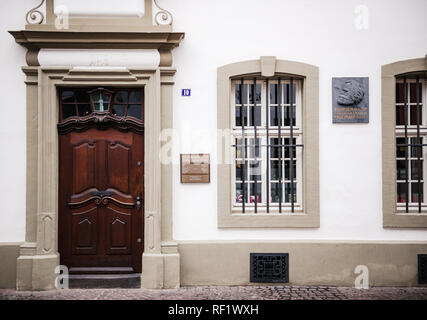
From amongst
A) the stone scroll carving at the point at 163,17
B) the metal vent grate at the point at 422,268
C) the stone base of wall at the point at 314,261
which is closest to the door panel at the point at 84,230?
the stone base of wall at the point at 314,261

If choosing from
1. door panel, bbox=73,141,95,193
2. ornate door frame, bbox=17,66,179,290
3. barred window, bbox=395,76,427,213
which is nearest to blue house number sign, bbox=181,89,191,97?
ornate door frame, bbox=17,66,179,290

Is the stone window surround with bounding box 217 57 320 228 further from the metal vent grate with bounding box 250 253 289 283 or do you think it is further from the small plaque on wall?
the metal vent grate with bounding box 250 253 289 283

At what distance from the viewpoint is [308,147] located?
18.9 feet

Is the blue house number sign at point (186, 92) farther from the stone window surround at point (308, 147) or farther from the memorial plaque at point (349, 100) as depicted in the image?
the memorial plaque at point (349, 100)

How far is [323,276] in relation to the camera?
18.6 ft

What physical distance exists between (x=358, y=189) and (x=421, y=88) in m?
1.94

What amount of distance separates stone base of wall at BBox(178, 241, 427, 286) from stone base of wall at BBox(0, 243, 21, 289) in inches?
98.0

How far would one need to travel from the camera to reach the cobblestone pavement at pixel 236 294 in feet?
17.1

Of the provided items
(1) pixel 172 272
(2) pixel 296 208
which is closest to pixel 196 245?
(1) pixel 172 272

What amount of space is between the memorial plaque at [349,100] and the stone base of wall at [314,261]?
190 cm

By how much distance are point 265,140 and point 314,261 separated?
199 centimetres
